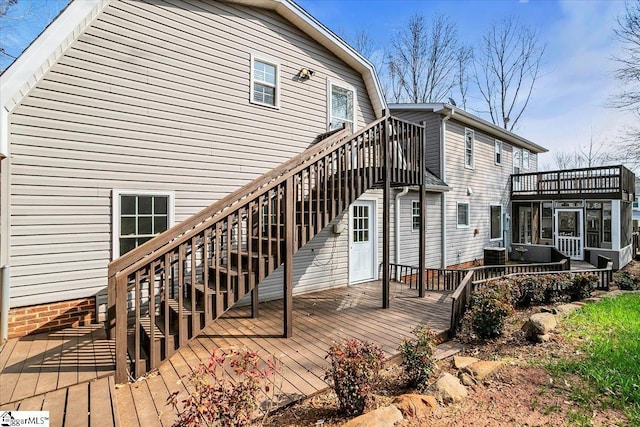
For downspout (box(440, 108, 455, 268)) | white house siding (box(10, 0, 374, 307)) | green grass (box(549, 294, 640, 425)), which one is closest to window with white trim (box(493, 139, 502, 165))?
downspout (box(440, 108, 455, 268))

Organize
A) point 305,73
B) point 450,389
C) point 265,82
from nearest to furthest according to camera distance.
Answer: point 450,389, point 265,82, point 305,73

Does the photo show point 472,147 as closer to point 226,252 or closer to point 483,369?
point 483,369

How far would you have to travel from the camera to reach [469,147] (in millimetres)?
12352

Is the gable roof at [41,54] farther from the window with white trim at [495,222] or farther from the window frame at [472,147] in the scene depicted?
the window with white trim at [495,222]

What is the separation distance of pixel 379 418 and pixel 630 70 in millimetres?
18590

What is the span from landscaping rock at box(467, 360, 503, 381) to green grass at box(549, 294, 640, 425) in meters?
0.66

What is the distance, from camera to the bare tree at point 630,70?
12672 mm

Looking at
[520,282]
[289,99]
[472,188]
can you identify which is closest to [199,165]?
[289,99]

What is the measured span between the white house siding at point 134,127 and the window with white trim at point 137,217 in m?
0.12

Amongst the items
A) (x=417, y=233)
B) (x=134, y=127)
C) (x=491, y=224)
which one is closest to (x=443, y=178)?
(x=417, y=233)

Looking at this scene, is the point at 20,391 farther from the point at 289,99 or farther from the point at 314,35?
the point at 314,35

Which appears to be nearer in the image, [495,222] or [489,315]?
[489,315]

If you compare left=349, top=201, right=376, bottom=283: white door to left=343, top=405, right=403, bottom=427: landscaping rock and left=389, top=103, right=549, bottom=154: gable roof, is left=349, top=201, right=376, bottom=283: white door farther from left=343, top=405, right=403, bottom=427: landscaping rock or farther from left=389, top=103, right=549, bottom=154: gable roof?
left=343, top=405, right=403, bottom=427: landscaping rock

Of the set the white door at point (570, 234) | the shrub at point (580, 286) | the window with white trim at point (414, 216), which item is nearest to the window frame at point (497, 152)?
the white door at point (570, 234)
